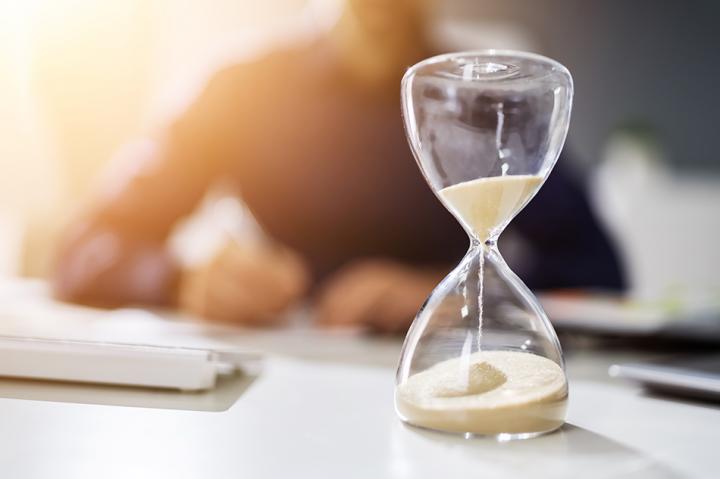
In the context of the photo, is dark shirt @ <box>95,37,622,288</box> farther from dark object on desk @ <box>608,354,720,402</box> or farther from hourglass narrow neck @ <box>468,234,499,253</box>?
hourglass narrow neck @ <box>468,234,499,253</box>

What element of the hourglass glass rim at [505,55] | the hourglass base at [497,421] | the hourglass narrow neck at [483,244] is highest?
the hourglass glass rim at [505,55]

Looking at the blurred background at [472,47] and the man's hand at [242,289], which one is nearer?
the man's hand at [242,289]

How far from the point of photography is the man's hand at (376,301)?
0.89m

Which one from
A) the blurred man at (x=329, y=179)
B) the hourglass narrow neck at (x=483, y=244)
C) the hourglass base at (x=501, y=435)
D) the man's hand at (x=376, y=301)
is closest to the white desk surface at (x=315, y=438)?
the hourglass base at (x=501, y=435)

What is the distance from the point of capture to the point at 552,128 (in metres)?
0.39

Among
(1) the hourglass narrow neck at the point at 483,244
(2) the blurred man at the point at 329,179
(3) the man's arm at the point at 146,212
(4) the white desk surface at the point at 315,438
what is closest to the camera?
(4) the white desk surface at the point at 315,438

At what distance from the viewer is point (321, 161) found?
5.27 ft

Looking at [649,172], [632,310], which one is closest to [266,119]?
[632,310]

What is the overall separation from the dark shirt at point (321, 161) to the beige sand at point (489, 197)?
111 cm

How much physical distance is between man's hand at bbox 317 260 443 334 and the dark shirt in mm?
589

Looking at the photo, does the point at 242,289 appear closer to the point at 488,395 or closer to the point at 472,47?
the point at 488,395

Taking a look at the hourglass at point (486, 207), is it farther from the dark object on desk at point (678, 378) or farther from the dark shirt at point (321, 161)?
the dark shirt at point (321, 161)

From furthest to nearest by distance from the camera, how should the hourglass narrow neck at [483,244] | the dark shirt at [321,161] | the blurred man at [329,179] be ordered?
the dark shirt at [321,161], the blurred man at [329,179], the hourglass narrow neck at [483,244]

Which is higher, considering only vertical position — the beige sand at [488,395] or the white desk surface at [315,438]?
the beige sand at [488,395]
